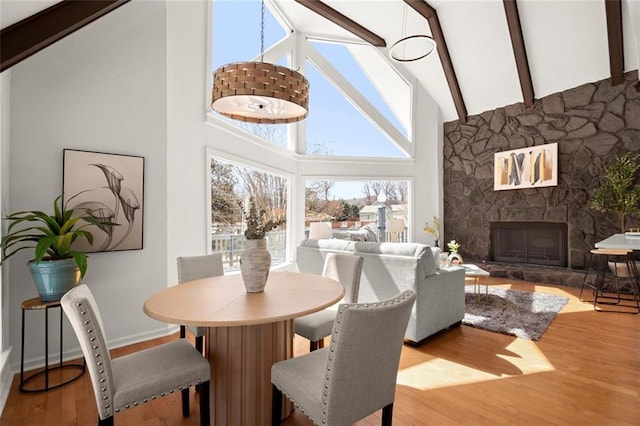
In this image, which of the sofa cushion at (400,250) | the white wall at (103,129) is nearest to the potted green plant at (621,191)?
the sofa cushion at (400,250)

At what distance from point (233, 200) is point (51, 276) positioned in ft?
7.66

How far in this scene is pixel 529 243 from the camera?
630 centimetres

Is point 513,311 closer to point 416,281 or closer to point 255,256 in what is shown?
point 416,281

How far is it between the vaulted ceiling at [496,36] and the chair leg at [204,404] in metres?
5.47

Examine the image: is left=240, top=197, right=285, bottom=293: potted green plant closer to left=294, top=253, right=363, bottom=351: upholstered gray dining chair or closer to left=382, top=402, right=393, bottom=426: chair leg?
left=294, top=253, right=363, bottom=351: upholstered gray dining chair

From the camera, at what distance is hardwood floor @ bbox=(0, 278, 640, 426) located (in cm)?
199

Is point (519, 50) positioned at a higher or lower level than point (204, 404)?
higher

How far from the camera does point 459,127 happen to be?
7.28 metres

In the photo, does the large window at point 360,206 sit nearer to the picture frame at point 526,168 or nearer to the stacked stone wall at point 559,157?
the stacked stone wall at point 559,157

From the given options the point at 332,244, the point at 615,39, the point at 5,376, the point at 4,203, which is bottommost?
the point at 5,376

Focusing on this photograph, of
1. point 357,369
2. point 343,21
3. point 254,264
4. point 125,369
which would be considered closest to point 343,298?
point 254,264

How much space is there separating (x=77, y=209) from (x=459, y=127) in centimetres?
708

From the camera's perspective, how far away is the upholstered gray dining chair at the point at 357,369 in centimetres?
128

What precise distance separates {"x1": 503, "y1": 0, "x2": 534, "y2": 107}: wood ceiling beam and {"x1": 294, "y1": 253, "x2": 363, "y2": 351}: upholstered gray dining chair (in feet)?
16.5
